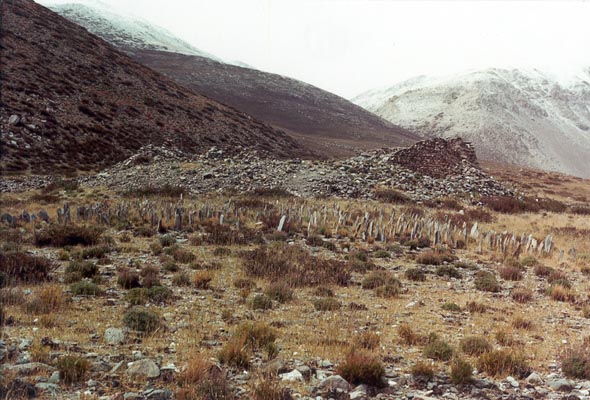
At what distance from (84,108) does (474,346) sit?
43.7 meters

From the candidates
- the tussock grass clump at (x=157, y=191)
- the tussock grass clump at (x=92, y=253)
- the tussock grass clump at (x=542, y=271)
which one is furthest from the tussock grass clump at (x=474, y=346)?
the tussock grass clump at (x=157, y=191)

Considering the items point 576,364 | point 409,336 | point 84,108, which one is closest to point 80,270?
Result: point 409,336

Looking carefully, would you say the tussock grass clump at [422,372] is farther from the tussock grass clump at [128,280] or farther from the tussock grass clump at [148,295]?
the tussock grass clump at [128,280]

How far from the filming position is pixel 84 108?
137 ft

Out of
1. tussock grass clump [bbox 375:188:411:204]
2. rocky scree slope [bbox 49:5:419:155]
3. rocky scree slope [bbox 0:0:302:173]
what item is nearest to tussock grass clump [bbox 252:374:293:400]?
tussock grass clump [bbox 375:188:411:204]

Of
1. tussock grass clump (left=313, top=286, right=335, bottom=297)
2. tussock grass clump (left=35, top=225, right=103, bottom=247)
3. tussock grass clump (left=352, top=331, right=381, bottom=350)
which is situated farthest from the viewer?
tussock grass clump (left=35, top=225, right=103, bottom=247)

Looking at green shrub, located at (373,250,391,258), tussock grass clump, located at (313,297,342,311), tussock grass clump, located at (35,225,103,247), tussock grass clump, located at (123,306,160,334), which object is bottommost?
tussock grass clump, located at (35,225,103,247)

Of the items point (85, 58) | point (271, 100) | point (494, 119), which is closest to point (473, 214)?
point (85, 58)

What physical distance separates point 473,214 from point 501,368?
19.9m

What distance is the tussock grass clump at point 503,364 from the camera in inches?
253

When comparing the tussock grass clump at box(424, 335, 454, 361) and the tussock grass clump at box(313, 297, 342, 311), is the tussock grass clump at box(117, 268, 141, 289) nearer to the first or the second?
the tussock grass clump at box(313, 297, 342, 311)

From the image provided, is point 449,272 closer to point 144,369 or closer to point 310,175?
point 144,369

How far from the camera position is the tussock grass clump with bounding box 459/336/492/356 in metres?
7.08

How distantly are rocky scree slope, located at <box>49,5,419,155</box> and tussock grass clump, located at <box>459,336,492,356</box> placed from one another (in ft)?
237
